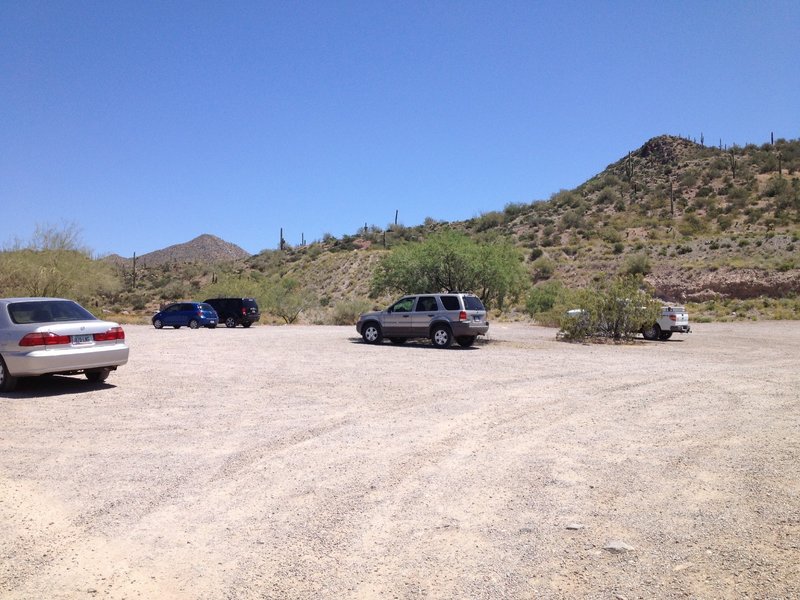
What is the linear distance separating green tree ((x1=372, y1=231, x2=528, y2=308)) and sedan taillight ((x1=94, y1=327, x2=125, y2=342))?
59.3 ft

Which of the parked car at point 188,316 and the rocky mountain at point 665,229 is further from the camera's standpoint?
the rocky mountain at point 665,229

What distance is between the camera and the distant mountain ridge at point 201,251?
128 meters

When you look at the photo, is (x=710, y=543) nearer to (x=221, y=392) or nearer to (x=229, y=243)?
(x=221, y=392)

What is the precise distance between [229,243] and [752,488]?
137 m

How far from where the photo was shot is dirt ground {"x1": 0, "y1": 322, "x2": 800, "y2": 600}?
15.1 ft

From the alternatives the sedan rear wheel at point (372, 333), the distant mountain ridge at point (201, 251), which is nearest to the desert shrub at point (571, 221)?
the sedan rear wheel at point (372, 333)

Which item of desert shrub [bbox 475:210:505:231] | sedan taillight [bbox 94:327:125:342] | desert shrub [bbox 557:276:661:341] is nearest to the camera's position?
sedan taillight [bbox 94:327:125:342]

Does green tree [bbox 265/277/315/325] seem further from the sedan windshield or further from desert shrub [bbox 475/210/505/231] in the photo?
desert shrub [bbox 475/210/505/231]

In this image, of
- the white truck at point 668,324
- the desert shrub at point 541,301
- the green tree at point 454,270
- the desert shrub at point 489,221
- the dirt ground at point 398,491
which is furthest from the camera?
the desert shrub at point 489,221

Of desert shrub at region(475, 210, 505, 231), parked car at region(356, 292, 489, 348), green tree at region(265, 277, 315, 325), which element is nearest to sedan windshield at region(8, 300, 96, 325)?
parked car at region(356, 292, 489, 348)

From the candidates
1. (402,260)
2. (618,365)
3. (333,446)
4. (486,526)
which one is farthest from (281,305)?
(486,526)

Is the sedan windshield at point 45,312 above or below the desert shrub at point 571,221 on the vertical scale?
below

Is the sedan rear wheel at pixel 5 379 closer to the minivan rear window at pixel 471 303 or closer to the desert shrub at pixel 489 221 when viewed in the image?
the minivan rear window at pixel 471 303

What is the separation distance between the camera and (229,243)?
137625mm
